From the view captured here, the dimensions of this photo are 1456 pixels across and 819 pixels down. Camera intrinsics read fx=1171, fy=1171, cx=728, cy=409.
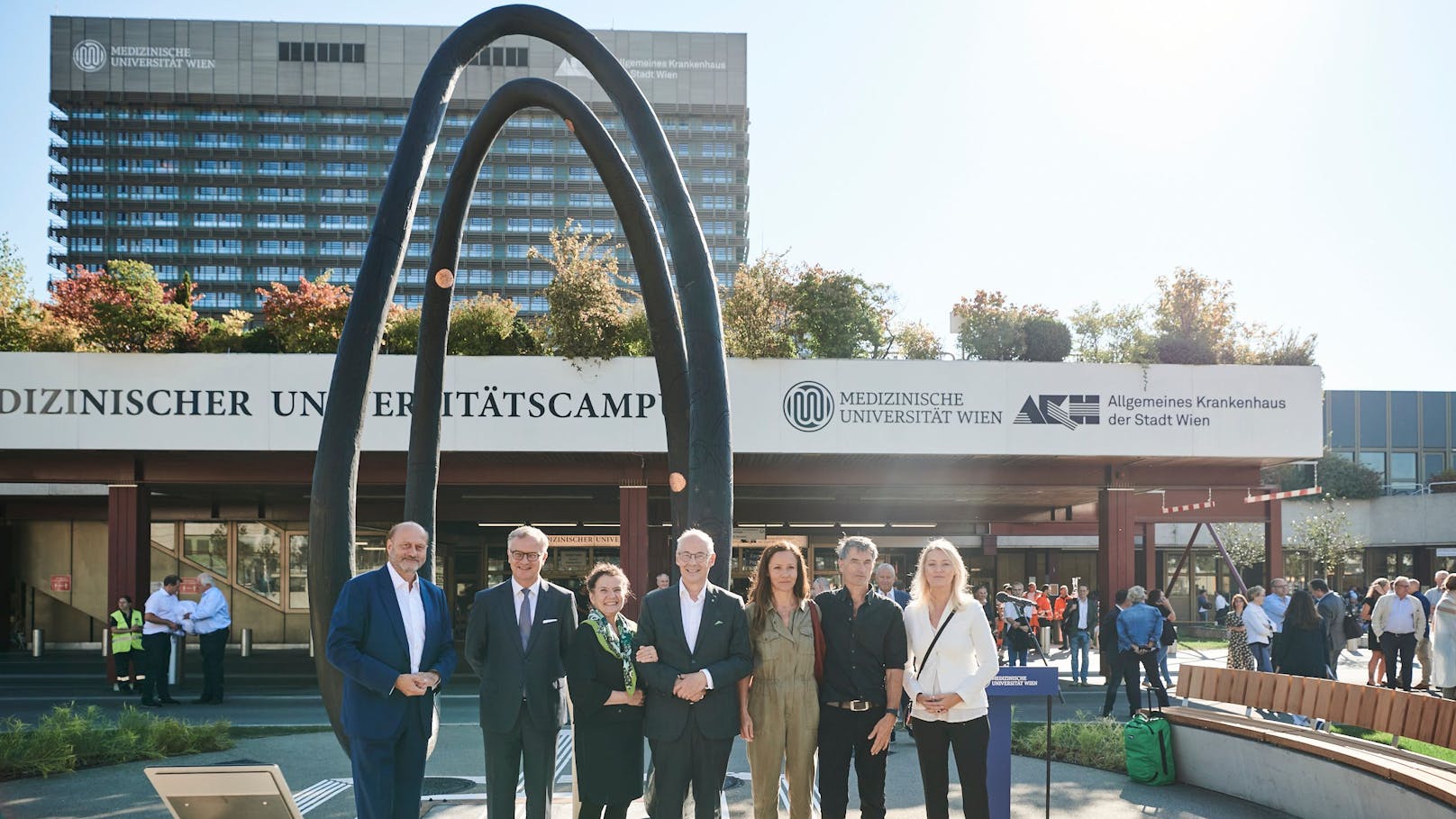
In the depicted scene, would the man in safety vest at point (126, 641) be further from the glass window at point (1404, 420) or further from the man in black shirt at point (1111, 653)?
the glass window at point (1404, 420)

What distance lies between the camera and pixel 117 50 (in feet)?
333

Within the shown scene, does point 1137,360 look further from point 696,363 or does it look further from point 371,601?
point 371,601

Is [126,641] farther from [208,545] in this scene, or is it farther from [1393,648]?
[1393,648]

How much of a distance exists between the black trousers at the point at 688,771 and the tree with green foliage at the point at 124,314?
50.9 ft

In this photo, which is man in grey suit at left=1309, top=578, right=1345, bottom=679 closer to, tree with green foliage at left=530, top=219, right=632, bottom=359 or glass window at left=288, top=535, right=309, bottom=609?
tree with green foliage at left=530, top=219, right=632, bottom=359

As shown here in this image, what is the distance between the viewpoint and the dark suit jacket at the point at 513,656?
19.0ft

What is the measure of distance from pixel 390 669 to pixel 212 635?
1140 centimetres

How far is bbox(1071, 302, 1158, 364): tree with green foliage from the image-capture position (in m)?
23.3

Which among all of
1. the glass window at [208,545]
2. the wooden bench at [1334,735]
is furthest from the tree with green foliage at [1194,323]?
the glass window at [208,545]

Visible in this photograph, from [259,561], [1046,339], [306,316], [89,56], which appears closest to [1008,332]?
[1046,339]

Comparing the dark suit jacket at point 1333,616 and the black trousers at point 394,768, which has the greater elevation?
the black trousers at point 394,768

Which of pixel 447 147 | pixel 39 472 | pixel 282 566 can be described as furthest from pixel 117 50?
pixel 39 472

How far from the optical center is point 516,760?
5910mm

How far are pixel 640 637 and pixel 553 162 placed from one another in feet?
317
